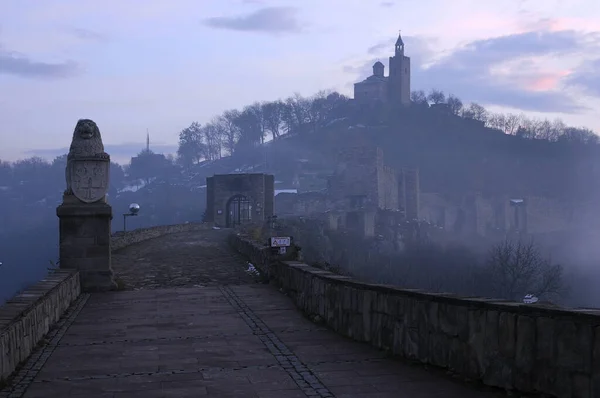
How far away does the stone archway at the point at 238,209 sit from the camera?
4975 centimetres

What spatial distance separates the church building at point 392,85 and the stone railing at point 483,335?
382ft

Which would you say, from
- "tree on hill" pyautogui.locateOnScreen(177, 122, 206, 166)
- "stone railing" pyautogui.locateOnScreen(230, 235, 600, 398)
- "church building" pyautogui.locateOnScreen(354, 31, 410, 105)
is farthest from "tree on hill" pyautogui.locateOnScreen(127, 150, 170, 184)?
"stone railing" pyautogui.locateOnScreen(230, 235, 600, 398)

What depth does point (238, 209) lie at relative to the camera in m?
51.3

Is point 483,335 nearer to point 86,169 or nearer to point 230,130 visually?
point 86,169

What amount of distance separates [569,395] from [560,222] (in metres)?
106

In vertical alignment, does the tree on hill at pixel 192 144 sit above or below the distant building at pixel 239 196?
above

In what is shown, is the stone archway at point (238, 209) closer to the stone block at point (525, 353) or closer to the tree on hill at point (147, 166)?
the stone block at point (525, 353)

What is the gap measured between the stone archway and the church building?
237 ft

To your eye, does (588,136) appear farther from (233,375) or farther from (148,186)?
(233,375)

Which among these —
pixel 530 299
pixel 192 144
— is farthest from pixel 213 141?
pixel 530 299

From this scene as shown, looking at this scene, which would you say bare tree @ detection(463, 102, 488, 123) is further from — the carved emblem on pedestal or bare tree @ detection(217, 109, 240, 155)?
the carved emblem on pedestal

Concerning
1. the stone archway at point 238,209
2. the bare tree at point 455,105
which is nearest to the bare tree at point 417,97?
the bare tree at point 455,105

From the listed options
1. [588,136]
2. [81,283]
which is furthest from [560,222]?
[81,283]

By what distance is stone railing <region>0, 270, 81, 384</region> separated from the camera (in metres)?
5.58
